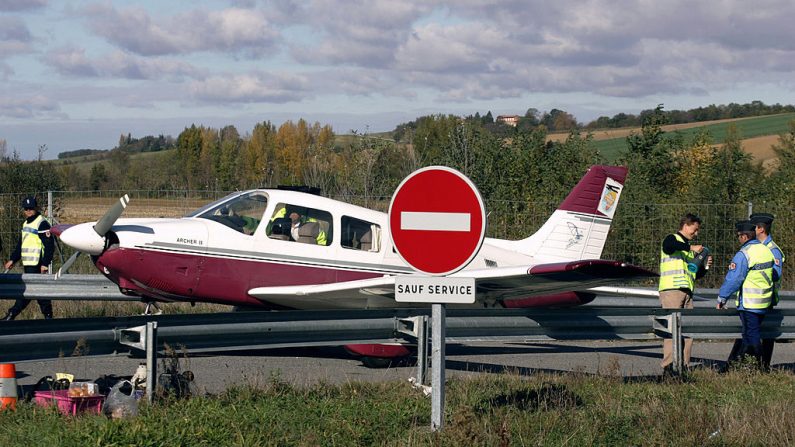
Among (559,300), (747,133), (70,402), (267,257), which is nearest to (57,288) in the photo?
(267,257)

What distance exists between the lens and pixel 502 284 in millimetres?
10469

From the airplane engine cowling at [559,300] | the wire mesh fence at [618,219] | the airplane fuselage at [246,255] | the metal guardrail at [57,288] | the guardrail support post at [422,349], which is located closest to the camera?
the guardrail support post at [422,349]

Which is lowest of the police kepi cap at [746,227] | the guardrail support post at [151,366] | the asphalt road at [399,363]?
the asphalt road at [399,363]

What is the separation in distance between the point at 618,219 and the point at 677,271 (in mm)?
6937

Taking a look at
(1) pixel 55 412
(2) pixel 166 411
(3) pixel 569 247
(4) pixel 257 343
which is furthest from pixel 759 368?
(1) pixel 55 412

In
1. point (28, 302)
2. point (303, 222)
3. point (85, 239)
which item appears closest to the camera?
Answer: point (85, 239)

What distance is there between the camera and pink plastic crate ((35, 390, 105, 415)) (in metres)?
6.42

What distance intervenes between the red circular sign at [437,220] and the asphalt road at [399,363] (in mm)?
2650

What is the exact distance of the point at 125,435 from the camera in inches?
213

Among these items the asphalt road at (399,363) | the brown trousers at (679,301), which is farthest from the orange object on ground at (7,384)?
the brown trousers at (679,301)

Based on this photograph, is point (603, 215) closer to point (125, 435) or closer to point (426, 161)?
point (125, 435)

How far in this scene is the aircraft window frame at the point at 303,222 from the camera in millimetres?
10773

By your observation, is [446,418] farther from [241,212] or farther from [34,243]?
[34,243]

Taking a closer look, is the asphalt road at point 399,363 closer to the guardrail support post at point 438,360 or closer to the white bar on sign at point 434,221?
the guardrail support post at point 438,360
